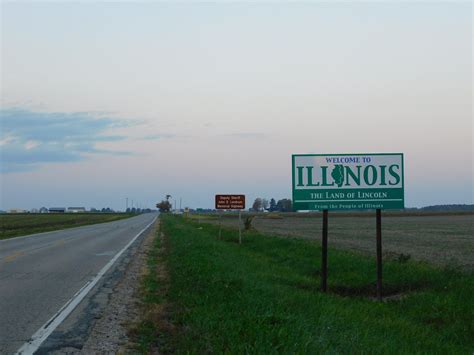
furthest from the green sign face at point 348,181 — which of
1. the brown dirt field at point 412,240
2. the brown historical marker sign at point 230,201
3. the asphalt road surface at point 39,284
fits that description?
the brown historical marker sign at point 230,201

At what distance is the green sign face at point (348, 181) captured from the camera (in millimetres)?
12531

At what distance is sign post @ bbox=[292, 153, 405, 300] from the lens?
12.5 m

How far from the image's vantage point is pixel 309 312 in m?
8.92

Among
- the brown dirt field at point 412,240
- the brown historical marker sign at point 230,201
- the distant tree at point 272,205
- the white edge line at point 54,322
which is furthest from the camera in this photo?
the distant tree at point 272,205

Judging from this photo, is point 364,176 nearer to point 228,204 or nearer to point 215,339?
point 215,339

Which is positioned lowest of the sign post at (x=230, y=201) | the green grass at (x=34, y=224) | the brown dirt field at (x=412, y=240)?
the green grass at (x=34, y=224)

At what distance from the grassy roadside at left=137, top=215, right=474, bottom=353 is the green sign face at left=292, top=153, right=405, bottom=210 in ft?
6.93

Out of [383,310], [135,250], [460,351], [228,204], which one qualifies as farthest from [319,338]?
[228,204]

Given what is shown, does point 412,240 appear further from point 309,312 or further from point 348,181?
point 309,312

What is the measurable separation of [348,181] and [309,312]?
444cm

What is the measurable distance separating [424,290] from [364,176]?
2848 millimetres

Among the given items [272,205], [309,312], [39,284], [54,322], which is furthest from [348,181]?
[272,205]

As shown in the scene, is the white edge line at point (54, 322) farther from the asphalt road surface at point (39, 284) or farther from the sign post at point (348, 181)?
the sign post at point (348, 181)

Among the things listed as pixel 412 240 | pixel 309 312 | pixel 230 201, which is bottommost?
pixel 412 240
